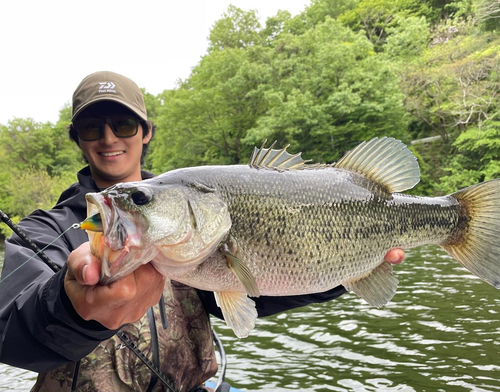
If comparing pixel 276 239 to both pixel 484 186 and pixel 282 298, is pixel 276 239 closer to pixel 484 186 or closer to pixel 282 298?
pixel 282 298

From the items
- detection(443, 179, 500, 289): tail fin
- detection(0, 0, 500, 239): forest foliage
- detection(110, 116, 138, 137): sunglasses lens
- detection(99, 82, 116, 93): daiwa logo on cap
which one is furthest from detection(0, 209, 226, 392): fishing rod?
detection(0, 0, 500, 239): forest foliage

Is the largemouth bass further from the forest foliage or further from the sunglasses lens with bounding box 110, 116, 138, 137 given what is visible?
the forest foliage

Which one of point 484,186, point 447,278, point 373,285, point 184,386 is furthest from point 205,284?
point 447,278

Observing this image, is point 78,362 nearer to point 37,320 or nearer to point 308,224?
point 37,320

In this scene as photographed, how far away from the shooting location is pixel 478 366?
638cm

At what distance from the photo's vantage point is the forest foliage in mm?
25719

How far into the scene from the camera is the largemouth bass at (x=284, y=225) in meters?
1.76

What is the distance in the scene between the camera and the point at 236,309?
87.8 inches

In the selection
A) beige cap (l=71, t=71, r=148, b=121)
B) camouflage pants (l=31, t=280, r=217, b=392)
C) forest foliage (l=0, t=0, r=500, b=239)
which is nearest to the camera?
camouflage pants (l=31, t=280, r=217, b=392)

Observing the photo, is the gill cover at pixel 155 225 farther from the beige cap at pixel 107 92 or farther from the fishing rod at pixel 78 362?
the beige cap at pixel 107 92

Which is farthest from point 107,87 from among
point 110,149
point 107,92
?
point 110,149

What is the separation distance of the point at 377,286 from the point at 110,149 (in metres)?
2.14

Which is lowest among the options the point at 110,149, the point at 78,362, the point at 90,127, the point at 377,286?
the point at 78,362

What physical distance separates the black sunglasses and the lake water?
447 centimetres
